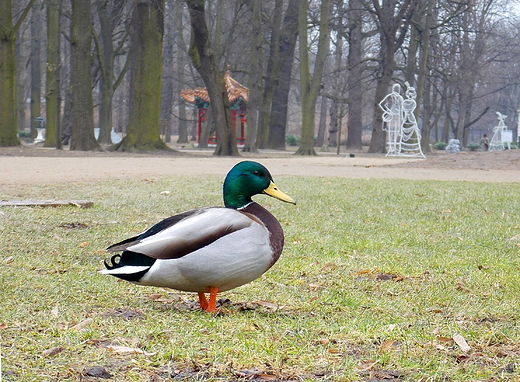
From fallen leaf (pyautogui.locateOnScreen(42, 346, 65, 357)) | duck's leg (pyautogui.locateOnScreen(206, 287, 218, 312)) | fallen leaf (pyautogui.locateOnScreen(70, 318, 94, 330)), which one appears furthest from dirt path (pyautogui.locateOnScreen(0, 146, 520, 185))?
fallen leaf (pyautogui.locateOnScreen(42, 346, 65, 357))

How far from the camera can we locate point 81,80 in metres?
25.8

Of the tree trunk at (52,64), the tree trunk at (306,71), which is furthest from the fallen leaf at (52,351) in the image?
the tree trunk at (306,71)

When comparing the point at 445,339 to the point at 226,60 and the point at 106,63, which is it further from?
the point at 106,63

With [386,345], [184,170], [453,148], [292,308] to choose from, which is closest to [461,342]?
[386,345]

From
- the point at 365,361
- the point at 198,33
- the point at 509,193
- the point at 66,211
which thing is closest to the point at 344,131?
the point at 198,33

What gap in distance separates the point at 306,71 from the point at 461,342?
93.8 feet

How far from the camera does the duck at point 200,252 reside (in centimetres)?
370

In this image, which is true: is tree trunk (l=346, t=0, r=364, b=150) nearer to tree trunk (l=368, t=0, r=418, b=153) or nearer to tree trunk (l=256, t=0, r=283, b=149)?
tree trunk (l=368, t=0, r=418, b=153)

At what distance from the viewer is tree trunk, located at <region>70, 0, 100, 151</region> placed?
25422 millimetres

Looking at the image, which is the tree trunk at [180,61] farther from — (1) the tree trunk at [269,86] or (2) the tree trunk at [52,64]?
(2) the tree trunk at [52,64]

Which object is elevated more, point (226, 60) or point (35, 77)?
point (226, 60)

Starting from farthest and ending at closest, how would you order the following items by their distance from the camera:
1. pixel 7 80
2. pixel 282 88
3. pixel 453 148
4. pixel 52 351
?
pixel 282 88, pixel 453 148, pixel 7 80, pixel 52 351

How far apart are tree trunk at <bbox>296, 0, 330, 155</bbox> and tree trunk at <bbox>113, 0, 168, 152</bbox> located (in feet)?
23.5

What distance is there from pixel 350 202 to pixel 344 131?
196 feet
